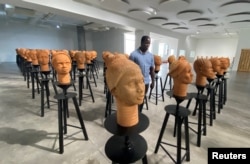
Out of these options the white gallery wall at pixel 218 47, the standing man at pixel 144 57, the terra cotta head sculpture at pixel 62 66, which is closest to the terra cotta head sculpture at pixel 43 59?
the terra cotta head sculpture at pixel 62 66

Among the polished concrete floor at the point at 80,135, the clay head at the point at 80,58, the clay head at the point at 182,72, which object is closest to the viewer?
the clay head at the point at 182,72

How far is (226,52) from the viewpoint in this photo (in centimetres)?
1678

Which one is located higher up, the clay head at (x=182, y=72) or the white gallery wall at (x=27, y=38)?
the white gallery wall at (x=27, y=38)

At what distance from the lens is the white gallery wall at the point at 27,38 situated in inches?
471

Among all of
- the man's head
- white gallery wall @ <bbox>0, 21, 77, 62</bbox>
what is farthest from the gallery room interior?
white gallery wall @ <bbox>0, 21, 77, 62</bbox>

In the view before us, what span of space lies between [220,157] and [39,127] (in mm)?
2612

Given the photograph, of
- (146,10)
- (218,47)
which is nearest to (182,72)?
(146,10)

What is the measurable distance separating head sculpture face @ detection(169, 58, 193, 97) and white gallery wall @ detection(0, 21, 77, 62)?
47.9ft

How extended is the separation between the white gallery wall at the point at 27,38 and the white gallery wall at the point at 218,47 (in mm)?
15313

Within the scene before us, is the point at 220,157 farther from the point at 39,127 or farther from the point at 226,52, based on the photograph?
the point at 226,52

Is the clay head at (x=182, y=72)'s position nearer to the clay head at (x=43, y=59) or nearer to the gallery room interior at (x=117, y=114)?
the gallery room interior at (x=117, y=114)

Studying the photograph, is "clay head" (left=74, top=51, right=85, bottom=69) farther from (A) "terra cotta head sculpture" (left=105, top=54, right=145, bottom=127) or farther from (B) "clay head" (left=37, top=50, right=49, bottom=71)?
(A) "terra cotta head sculpture" (left=105, top=54, right=145, bottom=127)

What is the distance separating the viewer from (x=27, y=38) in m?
12.6

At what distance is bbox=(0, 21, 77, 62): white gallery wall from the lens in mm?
11969
